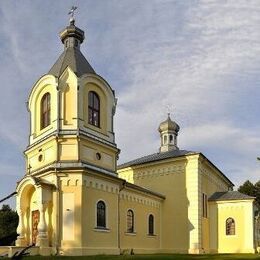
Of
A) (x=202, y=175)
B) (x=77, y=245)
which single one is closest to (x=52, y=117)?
(x=77, y=245)

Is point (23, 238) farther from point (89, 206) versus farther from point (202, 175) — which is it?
point (202, 175)

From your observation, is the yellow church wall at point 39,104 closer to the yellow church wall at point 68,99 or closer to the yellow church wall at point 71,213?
the yellow church wall at point 68,99

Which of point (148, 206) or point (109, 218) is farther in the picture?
point (148, 206)

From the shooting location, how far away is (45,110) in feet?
81.4

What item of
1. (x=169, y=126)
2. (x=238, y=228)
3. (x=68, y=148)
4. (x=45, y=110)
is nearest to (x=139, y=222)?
(x=68, y=148)

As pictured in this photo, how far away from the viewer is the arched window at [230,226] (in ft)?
101

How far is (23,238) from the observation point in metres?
23.2

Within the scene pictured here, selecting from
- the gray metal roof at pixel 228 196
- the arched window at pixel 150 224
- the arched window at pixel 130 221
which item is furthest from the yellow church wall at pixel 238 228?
the arched window at pixel 130 221

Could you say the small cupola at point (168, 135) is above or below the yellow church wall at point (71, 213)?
above

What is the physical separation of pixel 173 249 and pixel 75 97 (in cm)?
1228

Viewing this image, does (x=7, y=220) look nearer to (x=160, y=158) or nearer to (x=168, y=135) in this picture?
(x=168, y=135)

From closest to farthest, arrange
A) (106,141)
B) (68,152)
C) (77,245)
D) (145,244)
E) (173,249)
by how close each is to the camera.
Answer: (77,245) → (68,152) → (106,141) → (145,244) → (173,249)

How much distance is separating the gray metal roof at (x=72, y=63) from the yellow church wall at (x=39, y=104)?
2.01 ft

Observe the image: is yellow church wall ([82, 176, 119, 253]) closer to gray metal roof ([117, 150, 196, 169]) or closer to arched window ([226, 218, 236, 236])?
gray metal roof ([117, 150, 196, 169])
